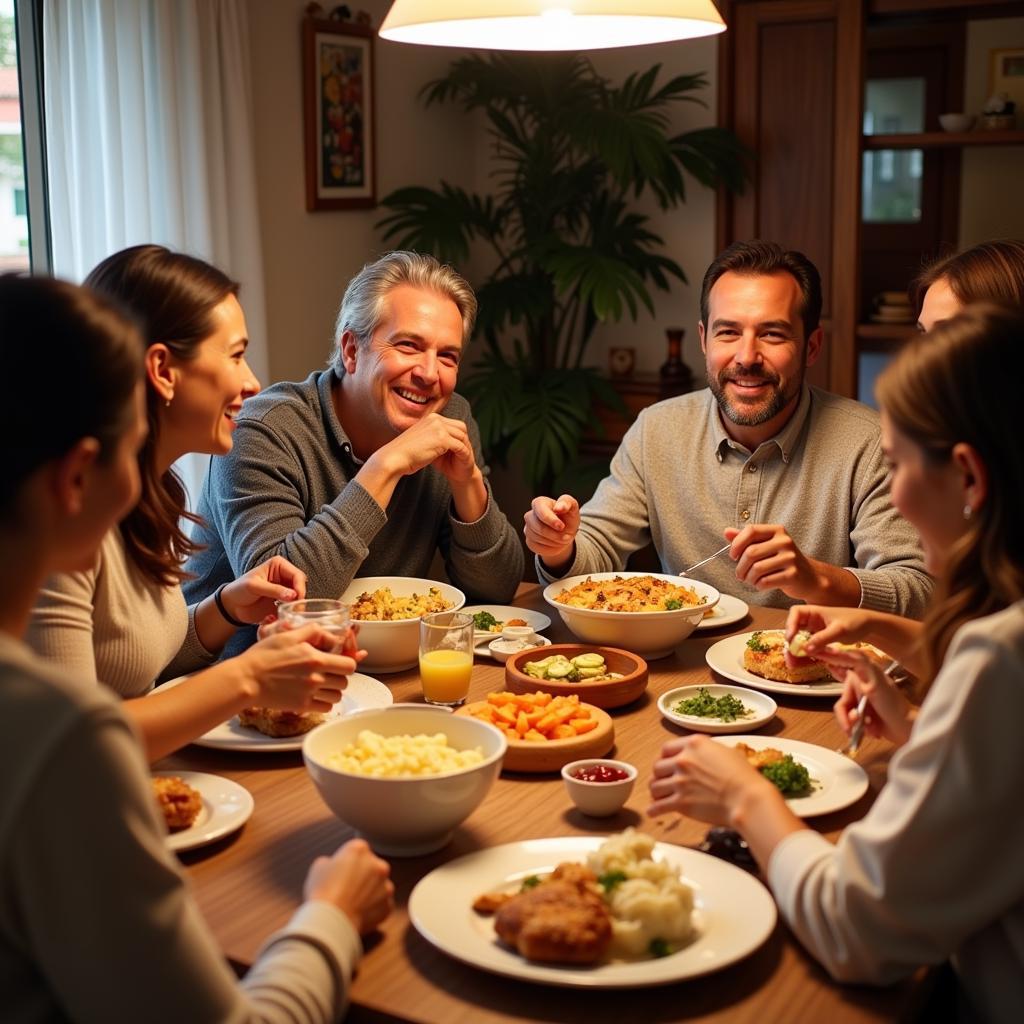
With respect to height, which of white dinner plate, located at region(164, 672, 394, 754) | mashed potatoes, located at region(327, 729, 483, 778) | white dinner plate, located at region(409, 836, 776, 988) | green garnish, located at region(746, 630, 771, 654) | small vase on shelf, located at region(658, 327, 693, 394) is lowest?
white dinner plate, located at region(409, 836, 776, 988)

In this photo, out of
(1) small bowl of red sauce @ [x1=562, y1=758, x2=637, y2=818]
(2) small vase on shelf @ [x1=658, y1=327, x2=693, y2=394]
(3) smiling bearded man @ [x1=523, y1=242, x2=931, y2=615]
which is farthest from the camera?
(2) small vase on shelf @ [x1=658, y1=327, x2=693, y2=394]

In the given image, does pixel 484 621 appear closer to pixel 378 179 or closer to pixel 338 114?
pixel 338 114

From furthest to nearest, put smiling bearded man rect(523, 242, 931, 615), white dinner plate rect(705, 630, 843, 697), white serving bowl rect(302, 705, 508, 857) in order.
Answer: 1. smiling bearded man rect(523, 242, 931, 615)
2. white dinner plate rect(705, 630, 843, 697)
3. white serving bowl rect(302, 705, 508, 857)

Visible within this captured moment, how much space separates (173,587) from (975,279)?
157 cm

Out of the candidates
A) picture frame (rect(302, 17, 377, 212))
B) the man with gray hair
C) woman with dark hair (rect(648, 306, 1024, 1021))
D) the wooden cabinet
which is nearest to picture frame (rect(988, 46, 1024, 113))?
the wooden cabinet

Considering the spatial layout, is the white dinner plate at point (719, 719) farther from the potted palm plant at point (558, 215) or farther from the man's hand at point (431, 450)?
the potted palm plant at point (558, 215)

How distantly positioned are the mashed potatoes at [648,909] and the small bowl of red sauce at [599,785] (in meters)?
0.21

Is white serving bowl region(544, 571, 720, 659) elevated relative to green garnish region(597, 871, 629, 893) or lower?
elevated

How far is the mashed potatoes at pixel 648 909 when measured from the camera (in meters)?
1.27

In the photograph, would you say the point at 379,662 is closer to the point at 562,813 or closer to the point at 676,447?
the point at 562,813

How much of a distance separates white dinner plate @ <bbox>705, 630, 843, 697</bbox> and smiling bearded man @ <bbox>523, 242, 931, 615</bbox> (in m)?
Answer: 0.46

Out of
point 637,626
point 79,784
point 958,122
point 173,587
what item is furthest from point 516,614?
point 958,122

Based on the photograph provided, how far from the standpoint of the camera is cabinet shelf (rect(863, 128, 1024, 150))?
4.21 meters

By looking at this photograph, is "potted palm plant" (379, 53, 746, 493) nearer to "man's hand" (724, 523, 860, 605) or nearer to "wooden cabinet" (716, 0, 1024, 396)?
"wooden cabinet" (716, 0, 1024, 396)
